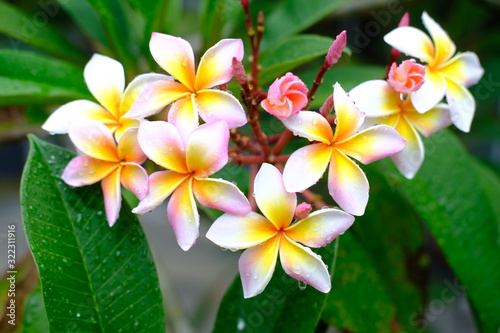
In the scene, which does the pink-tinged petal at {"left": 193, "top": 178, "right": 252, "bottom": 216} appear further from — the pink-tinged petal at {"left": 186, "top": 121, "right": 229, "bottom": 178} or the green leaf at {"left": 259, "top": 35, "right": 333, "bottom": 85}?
the green leaf at {"left": 259, "top": 35, "right": 333, "bottom": 85}

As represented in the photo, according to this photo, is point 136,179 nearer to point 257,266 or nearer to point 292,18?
point 257,266

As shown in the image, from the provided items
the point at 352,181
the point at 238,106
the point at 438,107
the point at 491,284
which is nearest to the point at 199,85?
the point at 238,106

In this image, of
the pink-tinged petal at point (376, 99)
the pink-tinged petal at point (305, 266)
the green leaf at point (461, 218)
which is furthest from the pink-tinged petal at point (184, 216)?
the green leaf at point (461, 218)

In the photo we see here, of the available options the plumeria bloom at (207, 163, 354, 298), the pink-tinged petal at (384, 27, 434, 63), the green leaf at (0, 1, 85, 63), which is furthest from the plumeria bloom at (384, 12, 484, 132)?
the green leaf at (0, 1, 85, 63)

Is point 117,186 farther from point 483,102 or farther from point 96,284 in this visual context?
point 483,102

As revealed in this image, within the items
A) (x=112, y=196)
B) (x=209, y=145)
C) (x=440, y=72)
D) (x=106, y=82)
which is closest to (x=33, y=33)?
(x=106, y=82)

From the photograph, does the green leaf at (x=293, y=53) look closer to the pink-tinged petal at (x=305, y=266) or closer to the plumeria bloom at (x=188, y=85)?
the plumeria bloom at (x=188, y=85)
